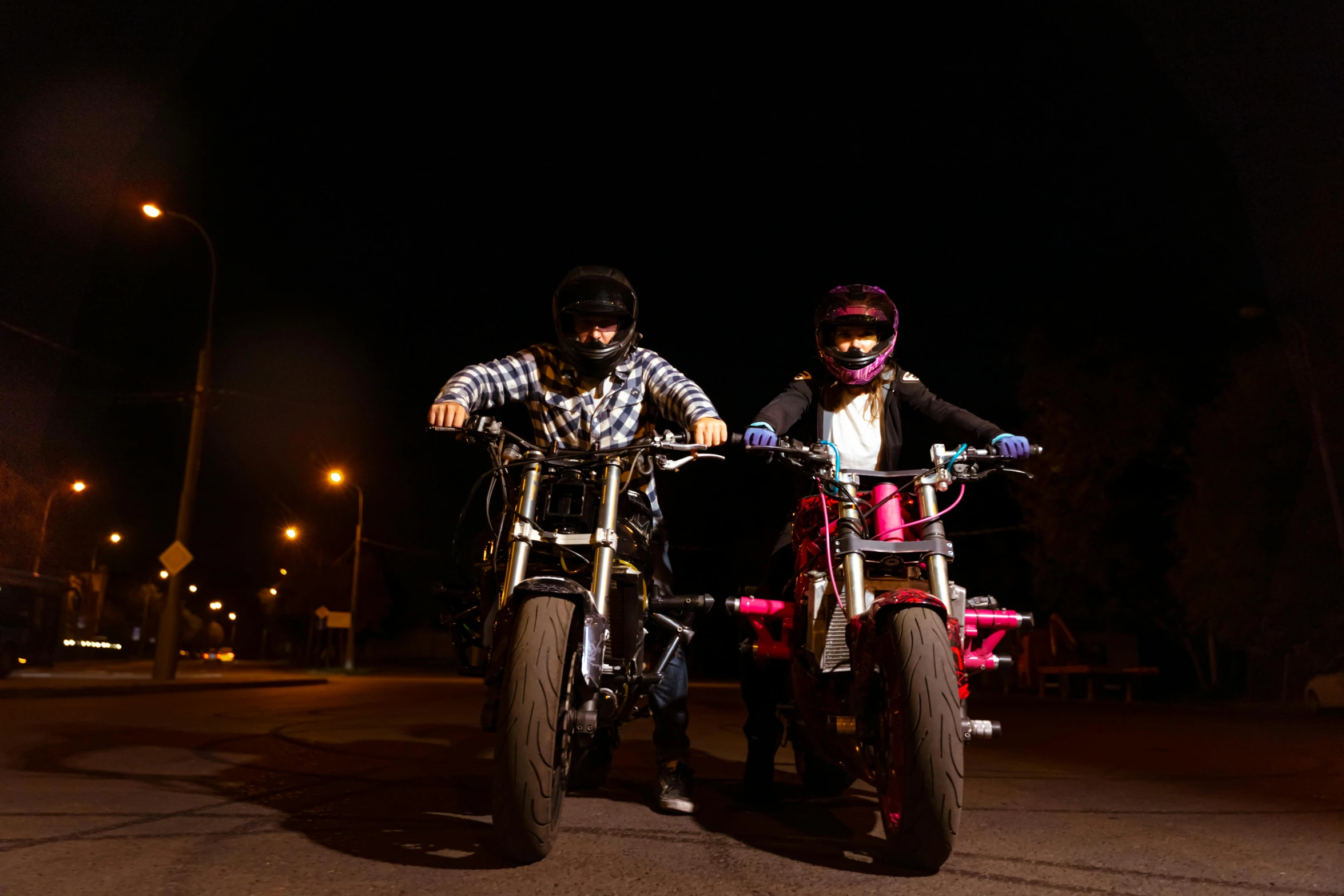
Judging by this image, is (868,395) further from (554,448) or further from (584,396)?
(554,448)

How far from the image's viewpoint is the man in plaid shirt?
462cm

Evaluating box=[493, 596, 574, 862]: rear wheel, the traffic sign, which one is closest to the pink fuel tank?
box=[493, 596, 574, 862]: rear wheel

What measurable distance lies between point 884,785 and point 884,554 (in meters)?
0.92

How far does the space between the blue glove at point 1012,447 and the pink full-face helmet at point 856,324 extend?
0.69 metres

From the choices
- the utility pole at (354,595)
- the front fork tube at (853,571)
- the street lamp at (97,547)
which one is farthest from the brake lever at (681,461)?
the street lamp at (97,547)

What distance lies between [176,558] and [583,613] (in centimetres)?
1782

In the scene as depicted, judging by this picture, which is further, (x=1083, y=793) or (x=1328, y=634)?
(x=1328, y=634)

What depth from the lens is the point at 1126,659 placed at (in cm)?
2712

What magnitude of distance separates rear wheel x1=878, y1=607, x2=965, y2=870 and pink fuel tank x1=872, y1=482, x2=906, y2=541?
79cm

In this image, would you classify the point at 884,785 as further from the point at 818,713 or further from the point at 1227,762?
the point at 1227,762

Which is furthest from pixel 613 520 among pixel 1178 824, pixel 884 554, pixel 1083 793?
pixel 1083 793

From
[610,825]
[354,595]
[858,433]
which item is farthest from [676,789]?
[354,595]

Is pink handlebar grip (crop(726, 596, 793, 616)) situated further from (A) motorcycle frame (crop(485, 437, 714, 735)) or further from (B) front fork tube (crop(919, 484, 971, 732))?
(B) front fork tube (crop(919, 484, 971, 732))

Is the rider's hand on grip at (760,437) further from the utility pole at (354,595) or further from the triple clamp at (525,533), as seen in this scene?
the utility pole at (354,595)
